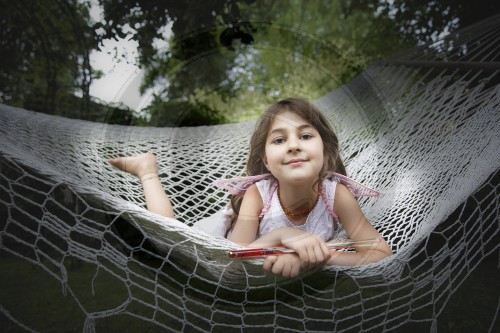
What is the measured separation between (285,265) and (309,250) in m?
0.05

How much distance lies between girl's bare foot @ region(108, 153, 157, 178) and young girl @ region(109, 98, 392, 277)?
0.15 meters

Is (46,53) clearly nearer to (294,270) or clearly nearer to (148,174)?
(148,174)

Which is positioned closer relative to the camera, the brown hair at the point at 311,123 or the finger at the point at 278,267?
the finger at the point at 278,267

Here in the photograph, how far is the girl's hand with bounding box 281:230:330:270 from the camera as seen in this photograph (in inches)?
34.2

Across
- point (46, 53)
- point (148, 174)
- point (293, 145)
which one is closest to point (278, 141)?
point (293, 145)

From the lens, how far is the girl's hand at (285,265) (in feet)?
2.85

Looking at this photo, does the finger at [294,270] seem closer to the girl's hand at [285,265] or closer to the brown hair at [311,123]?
the girl's hand at [285,265]

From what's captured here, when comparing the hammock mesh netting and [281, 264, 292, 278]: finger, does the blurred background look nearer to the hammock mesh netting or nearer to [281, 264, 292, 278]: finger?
the hammock mesh netting

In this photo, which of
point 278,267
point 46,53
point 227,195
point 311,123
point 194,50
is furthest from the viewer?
point 46,53

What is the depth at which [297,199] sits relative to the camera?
42.8 inches

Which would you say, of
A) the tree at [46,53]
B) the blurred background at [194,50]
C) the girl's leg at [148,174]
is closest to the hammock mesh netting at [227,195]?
the girl's leg at [148,174]

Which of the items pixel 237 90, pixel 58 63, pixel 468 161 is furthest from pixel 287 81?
pixel 58 63

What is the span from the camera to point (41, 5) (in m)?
1.77

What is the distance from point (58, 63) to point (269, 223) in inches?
45.5
